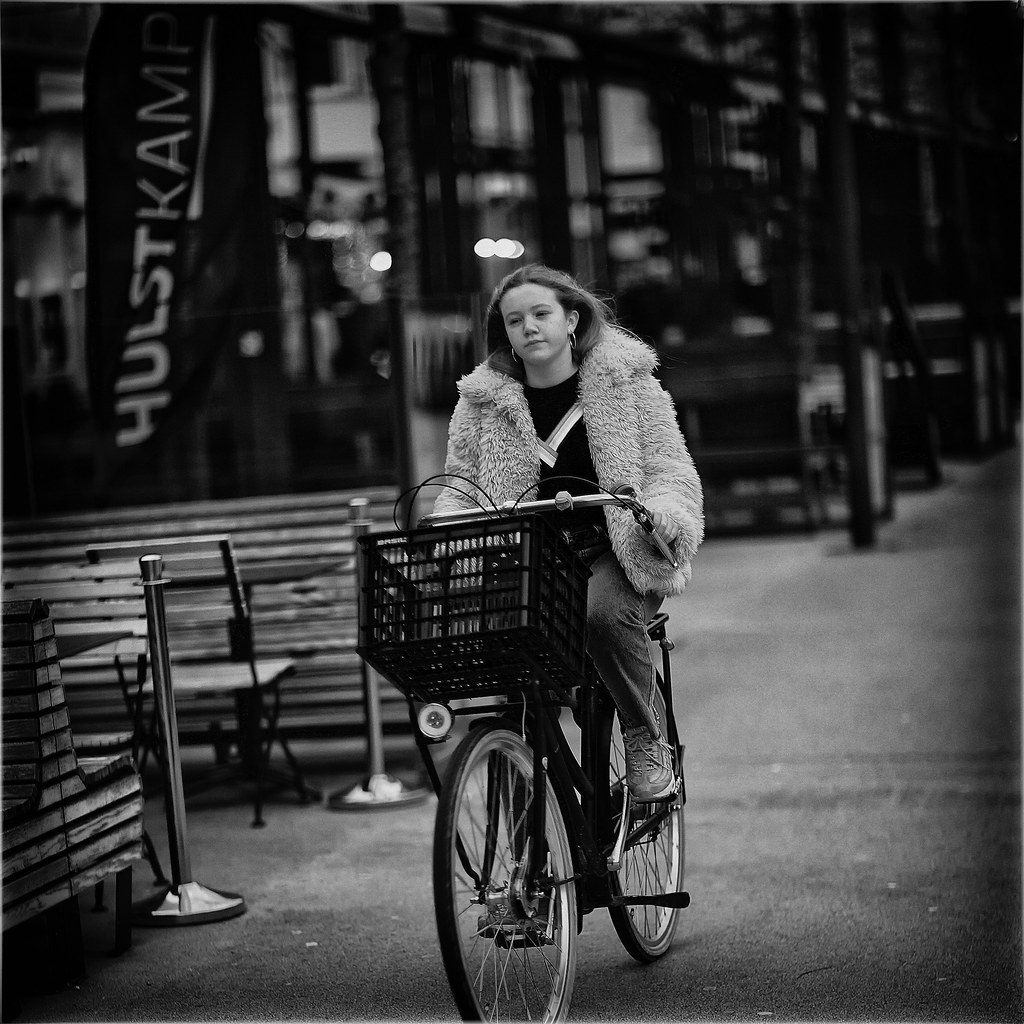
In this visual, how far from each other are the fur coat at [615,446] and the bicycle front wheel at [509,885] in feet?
1.79

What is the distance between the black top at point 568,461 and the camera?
3764 mm

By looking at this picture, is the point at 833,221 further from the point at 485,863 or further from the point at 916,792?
the point at 485,863

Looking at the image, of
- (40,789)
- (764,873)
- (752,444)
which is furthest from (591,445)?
(752,444)

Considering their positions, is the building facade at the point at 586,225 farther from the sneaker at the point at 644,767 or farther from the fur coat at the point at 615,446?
the sneaker at the point at 644,767

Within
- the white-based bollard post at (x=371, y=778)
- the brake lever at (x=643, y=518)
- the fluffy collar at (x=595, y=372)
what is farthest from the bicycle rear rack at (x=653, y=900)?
the white-based bollard post at (x=371, y=778)

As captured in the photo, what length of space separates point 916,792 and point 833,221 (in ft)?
24.5

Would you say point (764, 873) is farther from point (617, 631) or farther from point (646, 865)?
point (617, 631)

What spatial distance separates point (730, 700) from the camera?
7828 millimetres

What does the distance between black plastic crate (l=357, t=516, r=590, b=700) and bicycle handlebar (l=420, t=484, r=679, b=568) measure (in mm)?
60

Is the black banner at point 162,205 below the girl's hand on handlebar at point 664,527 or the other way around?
the other way around

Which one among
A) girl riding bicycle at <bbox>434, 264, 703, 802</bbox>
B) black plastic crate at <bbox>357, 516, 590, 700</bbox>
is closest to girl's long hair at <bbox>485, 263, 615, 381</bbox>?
girl riding bicycle at <bbox>434, 264, 703, 802</bbox>

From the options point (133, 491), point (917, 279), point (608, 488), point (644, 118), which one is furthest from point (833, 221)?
point (608, 488)

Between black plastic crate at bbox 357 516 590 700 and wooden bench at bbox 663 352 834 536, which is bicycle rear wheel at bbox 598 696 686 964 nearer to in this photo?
black plastic crate at bbox 357 516 590 700

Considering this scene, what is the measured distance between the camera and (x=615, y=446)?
3699 mm
